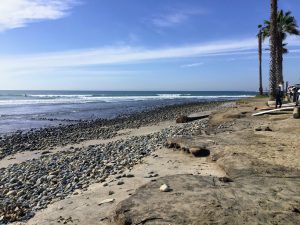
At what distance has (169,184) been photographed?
6.61 m

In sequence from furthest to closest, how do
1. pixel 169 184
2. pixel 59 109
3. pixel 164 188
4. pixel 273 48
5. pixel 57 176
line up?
pixel 59 109 → pixel 273 48 → pixel 57 176 → pixel 169 184 → pixel 164 188

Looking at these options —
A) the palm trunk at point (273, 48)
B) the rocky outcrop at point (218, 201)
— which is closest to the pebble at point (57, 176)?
the rocky outcrop at point (218, 201)

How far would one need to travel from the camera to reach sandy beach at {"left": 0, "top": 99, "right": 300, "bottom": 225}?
5320 mm

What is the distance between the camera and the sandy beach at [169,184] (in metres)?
5.32

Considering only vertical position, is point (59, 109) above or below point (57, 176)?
below

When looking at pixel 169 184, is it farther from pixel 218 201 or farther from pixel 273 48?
pixel 273 48

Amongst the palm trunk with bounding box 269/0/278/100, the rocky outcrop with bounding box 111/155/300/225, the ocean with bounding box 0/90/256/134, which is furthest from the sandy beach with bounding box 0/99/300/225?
the ocean with bounding box 0/90/256/134

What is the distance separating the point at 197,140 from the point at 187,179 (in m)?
4.48

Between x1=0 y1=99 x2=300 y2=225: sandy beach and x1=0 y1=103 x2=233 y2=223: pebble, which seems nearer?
x1=0 y1=99 x2=300 y2=225: sandy beach

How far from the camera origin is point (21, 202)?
7.89 m

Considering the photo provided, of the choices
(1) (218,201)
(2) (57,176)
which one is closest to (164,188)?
(1) (218,201)

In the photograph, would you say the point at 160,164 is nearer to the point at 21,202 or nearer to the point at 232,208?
the point at 21,202

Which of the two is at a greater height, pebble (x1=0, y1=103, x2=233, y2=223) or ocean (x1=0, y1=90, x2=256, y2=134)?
pebble (x1=0, y1=103, x2=233, y2=223)

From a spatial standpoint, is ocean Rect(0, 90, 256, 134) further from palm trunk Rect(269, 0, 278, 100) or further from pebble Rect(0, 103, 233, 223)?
palm trunk Rect(269, 0, 278, 100)
